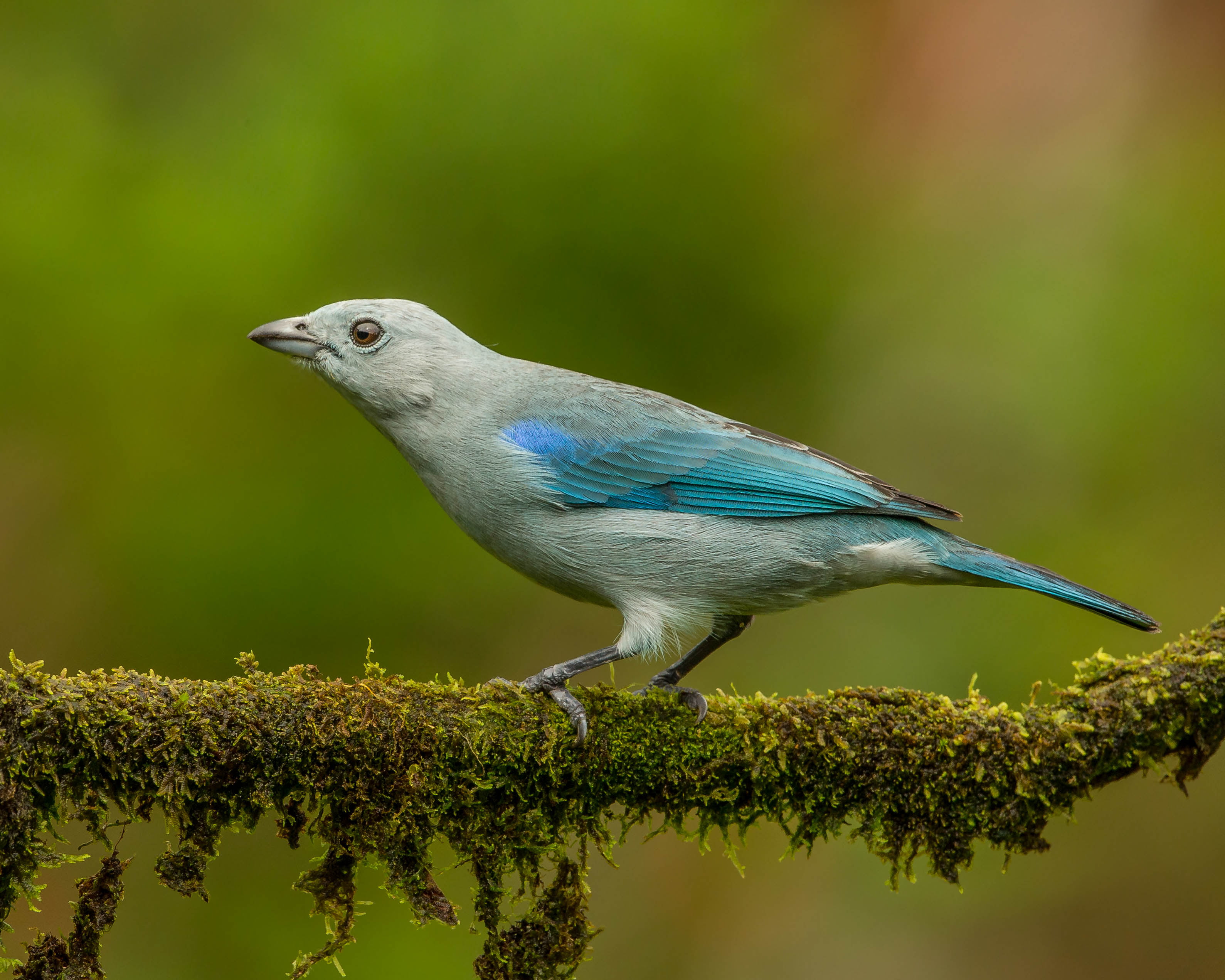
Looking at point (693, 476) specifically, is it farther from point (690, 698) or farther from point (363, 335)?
point (363, 335)

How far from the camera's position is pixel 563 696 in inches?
159

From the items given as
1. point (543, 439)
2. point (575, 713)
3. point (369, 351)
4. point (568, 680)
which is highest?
point (369, 351)

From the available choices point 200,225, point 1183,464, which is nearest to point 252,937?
point 200,225

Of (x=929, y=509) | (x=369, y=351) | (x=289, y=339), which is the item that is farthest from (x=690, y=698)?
(x=289, y=339)

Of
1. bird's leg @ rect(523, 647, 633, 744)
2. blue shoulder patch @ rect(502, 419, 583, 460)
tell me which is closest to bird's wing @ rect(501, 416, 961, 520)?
blue shoulder patch @ rect(502, 419, 583, 460)

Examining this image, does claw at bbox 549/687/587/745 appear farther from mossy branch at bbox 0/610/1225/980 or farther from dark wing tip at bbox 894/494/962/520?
dark wing tip at bbox 894/494/962/520

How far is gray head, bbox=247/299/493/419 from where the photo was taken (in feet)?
16.1

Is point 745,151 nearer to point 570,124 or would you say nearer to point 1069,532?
point 570,124

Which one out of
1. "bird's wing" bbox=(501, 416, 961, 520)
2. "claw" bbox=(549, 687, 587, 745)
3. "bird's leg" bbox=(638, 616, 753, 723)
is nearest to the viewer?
"claw" bbox=(549, 687, 587, 745)

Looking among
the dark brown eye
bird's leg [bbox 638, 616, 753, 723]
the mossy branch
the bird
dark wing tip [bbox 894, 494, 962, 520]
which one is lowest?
the mossy branch

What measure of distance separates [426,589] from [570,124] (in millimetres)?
3344

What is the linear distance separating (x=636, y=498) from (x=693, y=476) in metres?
0.27

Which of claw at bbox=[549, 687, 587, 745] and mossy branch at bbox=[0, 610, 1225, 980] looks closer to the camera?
mossy branch at bbox=[0, 610, 1225, 980]

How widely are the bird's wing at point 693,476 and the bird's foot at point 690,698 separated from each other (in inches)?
30.1
